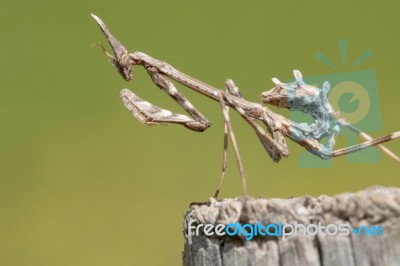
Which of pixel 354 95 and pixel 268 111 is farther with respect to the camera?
pixel 268 111

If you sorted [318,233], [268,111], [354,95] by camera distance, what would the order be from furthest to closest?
[268,111] → [354,95] → [318,233]

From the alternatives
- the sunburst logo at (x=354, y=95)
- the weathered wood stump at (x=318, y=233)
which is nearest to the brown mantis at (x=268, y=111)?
the sunburst logo at (x=354, y=95)

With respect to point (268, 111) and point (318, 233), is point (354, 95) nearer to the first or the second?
point (268, 111)

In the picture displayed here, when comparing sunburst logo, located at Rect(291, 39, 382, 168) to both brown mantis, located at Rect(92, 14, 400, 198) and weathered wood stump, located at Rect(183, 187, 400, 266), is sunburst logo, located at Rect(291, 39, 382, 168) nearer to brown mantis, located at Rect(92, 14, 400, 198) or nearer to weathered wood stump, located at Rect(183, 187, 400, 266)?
brown mantis, located at Rect(92, 14, 400, 198)

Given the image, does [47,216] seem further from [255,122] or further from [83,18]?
[255,122]

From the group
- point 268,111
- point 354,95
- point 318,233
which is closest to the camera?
point 318,233

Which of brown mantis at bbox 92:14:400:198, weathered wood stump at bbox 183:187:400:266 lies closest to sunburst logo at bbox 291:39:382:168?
brown mantis at bbox 92:14:400:198

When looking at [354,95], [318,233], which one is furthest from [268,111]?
[318,233]
